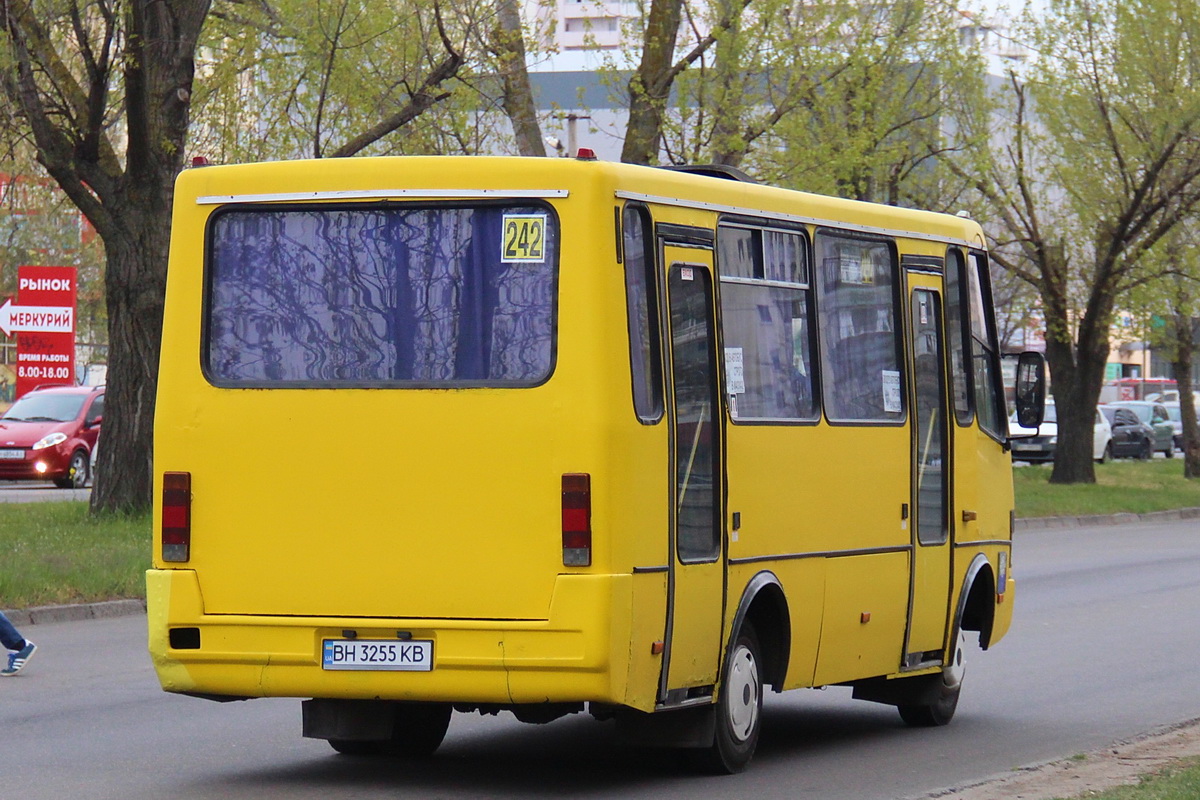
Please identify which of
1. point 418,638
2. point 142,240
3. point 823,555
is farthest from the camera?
point 142,240

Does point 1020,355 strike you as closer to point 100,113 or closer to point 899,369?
point 899,369

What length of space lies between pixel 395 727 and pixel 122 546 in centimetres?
1008

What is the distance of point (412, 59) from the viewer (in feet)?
89.7

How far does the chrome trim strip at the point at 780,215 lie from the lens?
8.63 metres

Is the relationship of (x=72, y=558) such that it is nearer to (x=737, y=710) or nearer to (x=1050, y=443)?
(x=737, y=710)

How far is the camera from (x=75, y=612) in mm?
16391

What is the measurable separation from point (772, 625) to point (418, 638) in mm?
2077

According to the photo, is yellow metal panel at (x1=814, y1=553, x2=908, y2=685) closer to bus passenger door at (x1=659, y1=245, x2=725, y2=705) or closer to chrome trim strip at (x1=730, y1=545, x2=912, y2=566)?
chrome trim strip at (x1=730, y1=545, x2=912, y2=566)

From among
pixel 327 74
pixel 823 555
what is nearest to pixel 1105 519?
pixel 327 74

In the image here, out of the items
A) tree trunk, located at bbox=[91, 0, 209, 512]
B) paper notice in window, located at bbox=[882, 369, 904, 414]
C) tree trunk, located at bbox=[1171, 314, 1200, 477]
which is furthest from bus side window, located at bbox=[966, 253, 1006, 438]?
tree trunk, located at bbox=[1171, 314, 1200, 477]

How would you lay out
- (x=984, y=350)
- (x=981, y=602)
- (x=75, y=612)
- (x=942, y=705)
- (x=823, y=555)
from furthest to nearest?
(x=75, y=612) < (x=984, y=350) < (x=981, y=602) < (x=942, y=705) < (x=823, y=555)

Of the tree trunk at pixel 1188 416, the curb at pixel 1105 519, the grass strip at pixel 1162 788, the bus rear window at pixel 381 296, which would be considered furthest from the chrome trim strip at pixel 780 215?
the tree trunk at pixel 1188 416

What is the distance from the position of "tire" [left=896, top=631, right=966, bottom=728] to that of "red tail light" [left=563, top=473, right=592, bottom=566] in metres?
3.97

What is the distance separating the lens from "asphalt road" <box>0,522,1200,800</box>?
8.79 meters
